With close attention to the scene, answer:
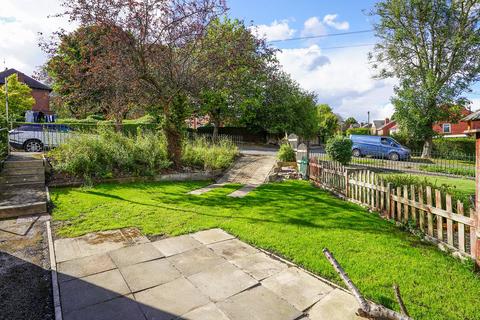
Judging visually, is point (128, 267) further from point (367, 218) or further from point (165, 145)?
point (165, 145)

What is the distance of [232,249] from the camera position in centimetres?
476

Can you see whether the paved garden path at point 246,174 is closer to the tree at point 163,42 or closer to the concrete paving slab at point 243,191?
the concrete paving slab at point 243,191

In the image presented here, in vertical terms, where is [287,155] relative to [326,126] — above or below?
below

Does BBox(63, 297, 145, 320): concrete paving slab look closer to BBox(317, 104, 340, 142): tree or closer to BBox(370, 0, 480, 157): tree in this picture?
BBox(370, 0, 480, 157): tree

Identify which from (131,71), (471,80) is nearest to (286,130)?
(471,80)

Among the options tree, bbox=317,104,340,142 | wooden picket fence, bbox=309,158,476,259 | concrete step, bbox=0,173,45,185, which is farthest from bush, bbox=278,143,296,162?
tree, bbox=317,104,340,142

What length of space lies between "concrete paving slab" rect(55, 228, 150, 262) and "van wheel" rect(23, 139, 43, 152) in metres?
12.4

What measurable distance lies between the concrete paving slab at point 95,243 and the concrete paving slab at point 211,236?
3.07ft

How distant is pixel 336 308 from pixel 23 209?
7078 mm

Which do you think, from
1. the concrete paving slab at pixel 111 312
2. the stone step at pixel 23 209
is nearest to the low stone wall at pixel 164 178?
the stone step at pixel 23 209

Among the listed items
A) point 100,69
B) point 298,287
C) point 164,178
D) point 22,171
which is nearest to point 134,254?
point 298,287

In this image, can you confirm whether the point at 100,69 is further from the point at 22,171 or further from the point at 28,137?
the point at 28,137

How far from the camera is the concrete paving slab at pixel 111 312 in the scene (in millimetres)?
3010

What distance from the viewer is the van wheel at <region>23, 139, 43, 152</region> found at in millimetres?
14859
